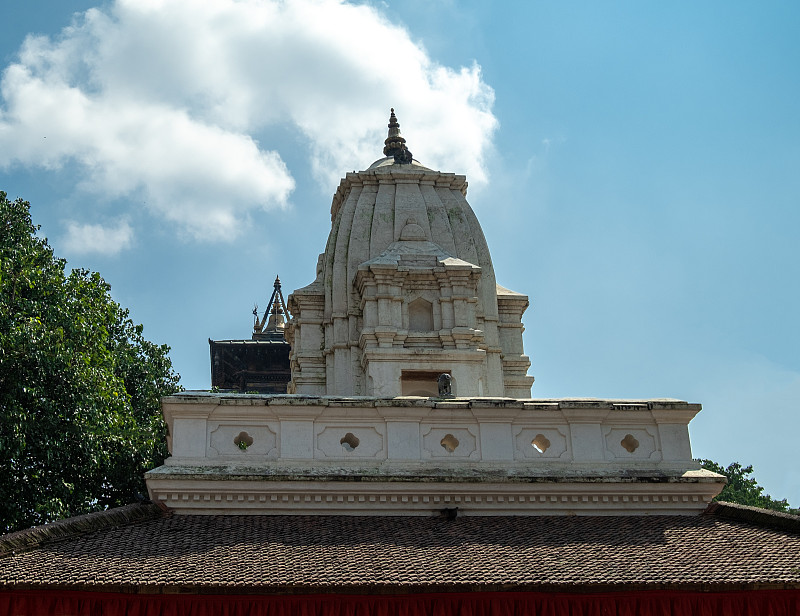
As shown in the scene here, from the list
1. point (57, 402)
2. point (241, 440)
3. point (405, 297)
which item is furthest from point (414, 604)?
point (57, 402)

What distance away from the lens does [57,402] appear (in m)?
21.3

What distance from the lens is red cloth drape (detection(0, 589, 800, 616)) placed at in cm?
1059

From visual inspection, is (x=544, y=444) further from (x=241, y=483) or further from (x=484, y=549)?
(x=241, y=483)

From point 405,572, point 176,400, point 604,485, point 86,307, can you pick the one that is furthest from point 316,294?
point 405,572

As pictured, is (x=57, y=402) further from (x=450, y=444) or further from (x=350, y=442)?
(x=450, y=444)

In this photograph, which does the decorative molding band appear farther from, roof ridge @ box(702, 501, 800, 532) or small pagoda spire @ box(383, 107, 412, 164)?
small pagoda spire @ box(383, 107, 412, 164)

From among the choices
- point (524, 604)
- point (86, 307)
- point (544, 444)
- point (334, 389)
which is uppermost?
point (86, 307)

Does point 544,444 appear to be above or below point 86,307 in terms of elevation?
below

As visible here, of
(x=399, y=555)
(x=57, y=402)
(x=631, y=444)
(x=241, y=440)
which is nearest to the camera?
(x=399, y=555)

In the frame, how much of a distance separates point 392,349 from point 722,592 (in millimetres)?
10728

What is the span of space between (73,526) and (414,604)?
457 centimetres

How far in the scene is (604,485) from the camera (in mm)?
13695

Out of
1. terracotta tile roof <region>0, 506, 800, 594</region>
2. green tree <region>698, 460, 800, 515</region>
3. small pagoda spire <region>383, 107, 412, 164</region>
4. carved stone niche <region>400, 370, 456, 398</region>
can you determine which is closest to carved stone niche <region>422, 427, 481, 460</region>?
terracotta tile roof <region>0, 506, 800, 594</region>

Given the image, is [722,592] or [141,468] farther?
[141,468]
